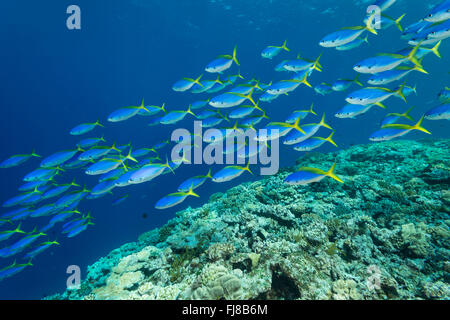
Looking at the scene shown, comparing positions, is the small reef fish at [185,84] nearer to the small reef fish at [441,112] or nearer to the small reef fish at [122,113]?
the small reef fish at [122,113]

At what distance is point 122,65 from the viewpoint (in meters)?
53.4

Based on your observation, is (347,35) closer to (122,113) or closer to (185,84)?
(185,84)

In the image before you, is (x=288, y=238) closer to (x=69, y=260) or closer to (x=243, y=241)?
(x=243, y=241)

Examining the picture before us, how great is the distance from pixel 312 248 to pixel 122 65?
6221 centimetres

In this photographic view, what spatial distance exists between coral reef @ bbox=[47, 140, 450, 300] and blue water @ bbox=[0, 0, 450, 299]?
742 inches

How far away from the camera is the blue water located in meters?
29.9

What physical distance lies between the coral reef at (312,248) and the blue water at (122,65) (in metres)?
18.8

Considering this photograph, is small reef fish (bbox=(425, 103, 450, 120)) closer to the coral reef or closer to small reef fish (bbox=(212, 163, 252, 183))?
the coral reef

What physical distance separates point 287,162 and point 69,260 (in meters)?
36.2

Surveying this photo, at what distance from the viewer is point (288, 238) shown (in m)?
4.30

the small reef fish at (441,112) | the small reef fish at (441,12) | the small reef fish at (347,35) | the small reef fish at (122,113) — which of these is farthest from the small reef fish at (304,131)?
the small reef fish at (122,113)

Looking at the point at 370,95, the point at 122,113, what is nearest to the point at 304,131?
the point at 370,95

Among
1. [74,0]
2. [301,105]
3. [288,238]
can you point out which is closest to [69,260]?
[74,0]
